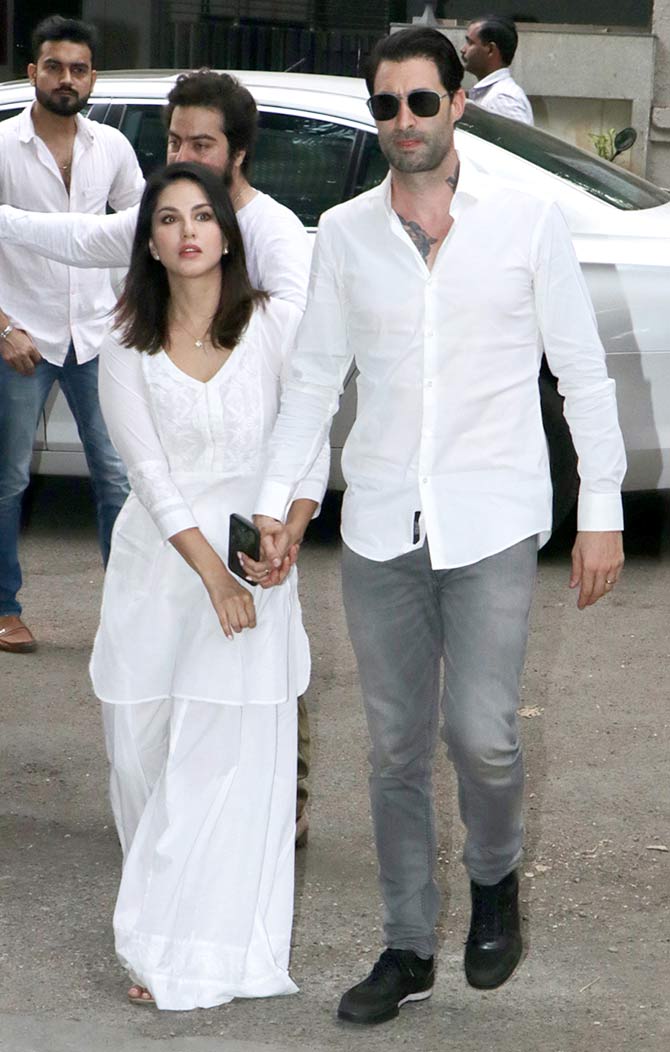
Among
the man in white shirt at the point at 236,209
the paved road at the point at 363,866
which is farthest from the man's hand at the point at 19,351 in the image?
the man in white shirt at the point at 236,209

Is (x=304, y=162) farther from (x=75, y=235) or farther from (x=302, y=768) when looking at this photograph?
(x=302, y=768)

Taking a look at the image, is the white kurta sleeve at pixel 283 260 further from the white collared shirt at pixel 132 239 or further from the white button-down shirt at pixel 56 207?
the white button-down shirt at pixel 56 207

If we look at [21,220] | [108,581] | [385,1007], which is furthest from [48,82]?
[385,1007]

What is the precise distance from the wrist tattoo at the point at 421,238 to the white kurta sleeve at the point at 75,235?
117 cm

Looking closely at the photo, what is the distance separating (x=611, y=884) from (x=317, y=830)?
2.62 ft

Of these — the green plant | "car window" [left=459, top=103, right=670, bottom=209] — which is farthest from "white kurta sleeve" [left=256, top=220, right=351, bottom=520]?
the green plant

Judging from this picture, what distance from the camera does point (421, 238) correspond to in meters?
3.46

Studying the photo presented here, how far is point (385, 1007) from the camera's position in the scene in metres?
3.55

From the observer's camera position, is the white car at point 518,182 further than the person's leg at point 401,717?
Yes

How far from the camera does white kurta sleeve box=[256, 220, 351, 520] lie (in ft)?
11.7

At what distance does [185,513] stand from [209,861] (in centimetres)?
72

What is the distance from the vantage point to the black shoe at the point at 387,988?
354 centimetres

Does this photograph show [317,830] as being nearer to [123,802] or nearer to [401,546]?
[123,802]

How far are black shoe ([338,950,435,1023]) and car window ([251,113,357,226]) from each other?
146 inches
